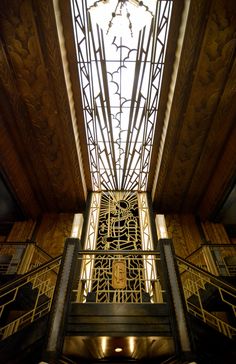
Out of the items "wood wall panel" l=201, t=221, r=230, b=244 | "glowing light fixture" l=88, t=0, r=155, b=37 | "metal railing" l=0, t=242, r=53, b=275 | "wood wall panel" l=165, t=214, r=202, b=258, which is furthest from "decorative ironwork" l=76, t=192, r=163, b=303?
"glowing light fixture" l=88, t=0, r=155, b=37

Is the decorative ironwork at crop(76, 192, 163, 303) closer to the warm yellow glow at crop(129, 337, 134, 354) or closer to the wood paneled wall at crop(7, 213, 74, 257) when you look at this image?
the wood paneled wall at crop(7, 213, 74, 257)

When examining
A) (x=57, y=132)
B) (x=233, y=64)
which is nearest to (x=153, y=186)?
(x=57, y=132)

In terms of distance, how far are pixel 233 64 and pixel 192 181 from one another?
3.21 m

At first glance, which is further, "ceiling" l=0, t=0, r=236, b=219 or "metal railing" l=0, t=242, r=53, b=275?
"metal railing" l=0, t=242, r=53, b=275

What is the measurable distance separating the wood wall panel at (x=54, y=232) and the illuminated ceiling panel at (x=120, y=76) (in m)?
1.73

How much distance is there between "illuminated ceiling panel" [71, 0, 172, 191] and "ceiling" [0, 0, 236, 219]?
202 millimetres

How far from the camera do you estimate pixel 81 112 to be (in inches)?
213

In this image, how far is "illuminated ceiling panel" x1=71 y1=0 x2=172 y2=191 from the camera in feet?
9.61

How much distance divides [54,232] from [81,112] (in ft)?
11.8

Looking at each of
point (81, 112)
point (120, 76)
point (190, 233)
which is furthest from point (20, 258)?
point (190, 233)

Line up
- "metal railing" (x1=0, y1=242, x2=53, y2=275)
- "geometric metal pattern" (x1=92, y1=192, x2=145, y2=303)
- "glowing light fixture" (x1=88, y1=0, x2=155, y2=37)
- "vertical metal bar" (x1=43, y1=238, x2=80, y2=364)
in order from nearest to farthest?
"vertical metal bar" (x1=43, y1=238, x2=80, y2=364) < "glowing light fixture" (x1=88, y1=0, x2=155, y2=37) < "metal railing" (x1=0, y1=242, x2=53, y2=275) < "geometric metal pattern" (x1=92, y1=192, x2=145, y2=303)

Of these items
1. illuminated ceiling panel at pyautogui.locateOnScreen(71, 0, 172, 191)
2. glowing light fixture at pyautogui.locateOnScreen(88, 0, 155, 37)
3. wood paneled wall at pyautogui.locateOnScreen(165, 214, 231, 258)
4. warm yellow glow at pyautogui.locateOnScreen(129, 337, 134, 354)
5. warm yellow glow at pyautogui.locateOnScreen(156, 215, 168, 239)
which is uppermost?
illuminated ceiling panel at pyautogui.locateOnScreen(71, 0, 172, 191)

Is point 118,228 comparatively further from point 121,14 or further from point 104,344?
point 121,14

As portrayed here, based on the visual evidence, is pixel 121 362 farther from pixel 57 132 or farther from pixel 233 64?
pixel 233 64
